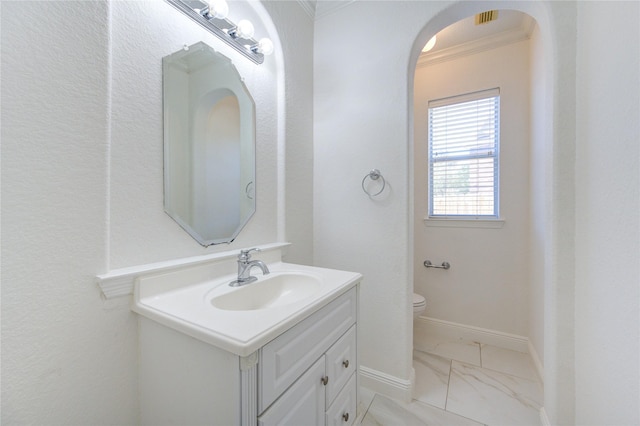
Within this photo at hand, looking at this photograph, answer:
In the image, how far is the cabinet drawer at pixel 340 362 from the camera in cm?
94

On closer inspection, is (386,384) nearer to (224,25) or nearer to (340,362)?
(340,362)

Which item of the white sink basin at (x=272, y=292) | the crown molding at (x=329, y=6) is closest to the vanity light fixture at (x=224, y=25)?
the crown molding at (x=329, y=6)

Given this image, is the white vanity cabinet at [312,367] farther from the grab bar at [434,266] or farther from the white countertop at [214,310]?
the grab bar at [434,266]

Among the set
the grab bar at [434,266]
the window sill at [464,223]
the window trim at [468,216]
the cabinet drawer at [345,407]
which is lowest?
the cabinet drawer at [345,407]

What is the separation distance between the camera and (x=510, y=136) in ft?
6.48

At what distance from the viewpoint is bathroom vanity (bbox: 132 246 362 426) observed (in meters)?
0.63

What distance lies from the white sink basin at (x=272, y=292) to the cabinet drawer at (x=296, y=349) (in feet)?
0.41

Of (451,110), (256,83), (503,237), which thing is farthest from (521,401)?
(256,83)

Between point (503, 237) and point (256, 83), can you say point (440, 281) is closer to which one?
point (503, 237)

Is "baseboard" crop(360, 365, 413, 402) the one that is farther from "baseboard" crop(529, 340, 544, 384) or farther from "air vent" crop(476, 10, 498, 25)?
"air vent" crop(476, 10, 498, 25)

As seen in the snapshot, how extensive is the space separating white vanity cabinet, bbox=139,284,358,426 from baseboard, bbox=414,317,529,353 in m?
1.57

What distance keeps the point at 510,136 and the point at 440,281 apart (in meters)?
1.32

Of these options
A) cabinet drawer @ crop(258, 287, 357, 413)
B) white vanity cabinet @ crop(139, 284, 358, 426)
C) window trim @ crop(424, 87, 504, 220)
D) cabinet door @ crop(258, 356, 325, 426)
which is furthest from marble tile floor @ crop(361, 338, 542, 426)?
window trim @ crop(424, 87, 504, 220)

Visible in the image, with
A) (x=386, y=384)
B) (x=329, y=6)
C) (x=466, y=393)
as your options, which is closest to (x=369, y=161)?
(x=329, y=6)
